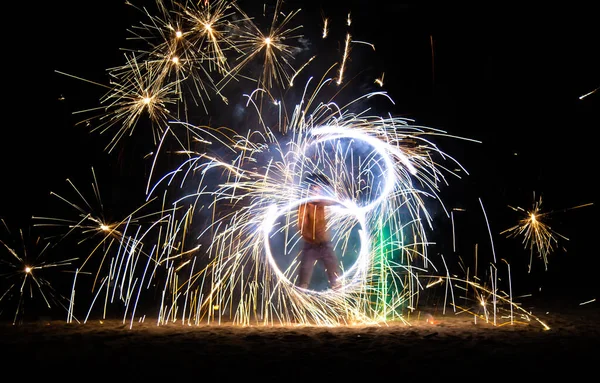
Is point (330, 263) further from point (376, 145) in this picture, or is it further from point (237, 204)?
point (237, 204)

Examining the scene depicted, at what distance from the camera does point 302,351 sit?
11.4ft

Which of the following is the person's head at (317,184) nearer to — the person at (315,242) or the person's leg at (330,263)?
the person at (315,242)

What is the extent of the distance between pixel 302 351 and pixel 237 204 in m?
4.47

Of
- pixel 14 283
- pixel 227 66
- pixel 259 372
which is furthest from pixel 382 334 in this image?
pixel 14 283

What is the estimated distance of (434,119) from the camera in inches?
355

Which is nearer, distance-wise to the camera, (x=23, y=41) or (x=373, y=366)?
(x=373, y=366)

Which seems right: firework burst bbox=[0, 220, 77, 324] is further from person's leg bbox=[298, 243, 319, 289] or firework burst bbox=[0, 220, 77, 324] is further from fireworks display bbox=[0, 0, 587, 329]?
person's leg bbox=[298, 243, 319, 289]

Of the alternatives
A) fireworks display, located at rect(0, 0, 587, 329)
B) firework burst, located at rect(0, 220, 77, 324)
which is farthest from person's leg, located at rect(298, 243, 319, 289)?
firework burst, located at rect(0, 220, 77, 324)

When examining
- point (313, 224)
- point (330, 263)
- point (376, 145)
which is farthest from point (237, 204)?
point (376, 145)

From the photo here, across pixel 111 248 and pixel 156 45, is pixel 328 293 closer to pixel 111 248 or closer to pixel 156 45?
pixel 156 45

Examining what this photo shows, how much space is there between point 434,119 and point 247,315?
5.18 m

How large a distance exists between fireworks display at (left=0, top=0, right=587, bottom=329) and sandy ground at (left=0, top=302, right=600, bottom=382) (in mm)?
523

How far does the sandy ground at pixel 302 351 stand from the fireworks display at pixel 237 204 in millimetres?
523

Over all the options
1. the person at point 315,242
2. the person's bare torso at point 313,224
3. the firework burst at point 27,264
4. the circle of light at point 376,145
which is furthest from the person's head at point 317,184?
the firework burst at point 27,264
